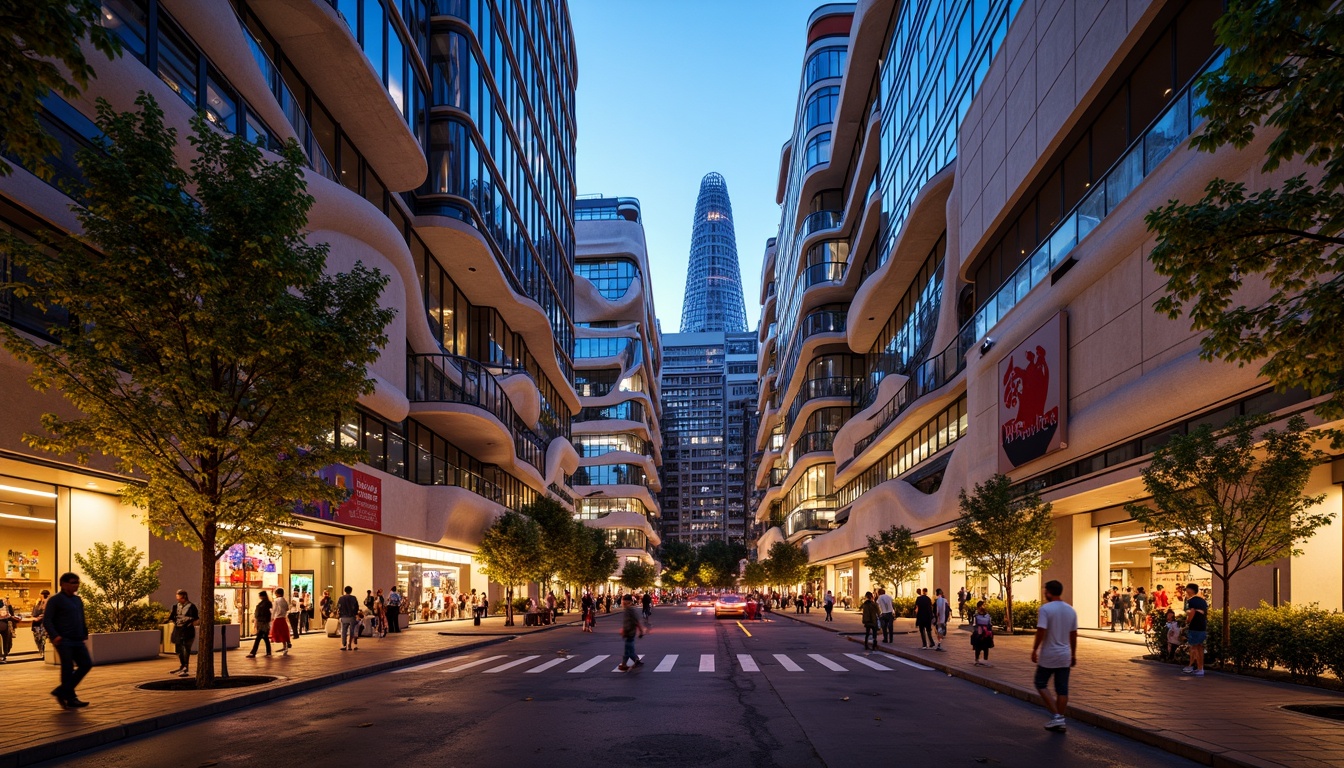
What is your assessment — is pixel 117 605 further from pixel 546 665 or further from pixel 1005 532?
pixel 1005 532

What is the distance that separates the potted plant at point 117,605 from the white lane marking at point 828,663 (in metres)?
14.4

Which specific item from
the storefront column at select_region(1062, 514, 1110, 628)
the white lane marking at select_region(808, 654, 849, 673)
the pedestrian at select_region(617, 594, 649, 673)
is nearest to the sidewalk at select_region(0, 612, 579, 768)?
the pedestrian at select_region(617, 594, 649, 673)

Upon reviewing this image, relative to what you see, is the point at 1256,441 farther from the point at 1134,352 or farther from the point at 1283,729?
the point at 1283,729

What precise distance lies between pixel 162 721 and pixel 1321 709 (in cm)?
1470

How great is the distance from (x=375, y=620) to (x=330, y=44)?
1836 cm

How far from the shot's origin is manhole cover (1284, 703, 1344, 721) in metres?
11.3

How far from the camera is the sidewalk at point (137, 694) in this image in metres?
10.0

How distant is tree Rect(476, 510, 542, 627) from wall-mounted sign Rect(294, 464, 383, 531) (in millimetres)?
9325

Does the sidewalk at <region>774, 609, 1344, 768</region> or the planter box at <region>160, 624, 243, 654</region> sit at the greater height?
the sidewalk at <region>774, 609, 1344, 768</region>

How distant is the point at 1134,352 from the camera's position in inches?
817

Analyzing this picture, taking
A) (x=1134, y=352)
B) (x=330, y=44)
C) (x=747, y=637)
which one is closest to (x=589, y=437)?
(x=747, y=637)

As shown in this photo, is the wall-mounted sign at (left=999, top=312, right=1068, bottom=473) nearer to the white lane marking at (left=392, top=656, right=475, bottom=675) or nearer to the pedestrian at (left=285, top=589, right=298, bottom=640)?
the white lane marking at (left=392, top=656, right=475, bottom=675)

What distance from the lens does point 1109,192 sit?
22.7 metres

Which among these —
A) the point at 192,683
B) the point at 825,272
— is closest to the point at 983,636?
the point at 192,683
